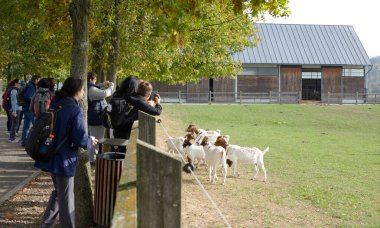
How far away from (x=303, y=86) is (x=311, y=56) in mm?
2874

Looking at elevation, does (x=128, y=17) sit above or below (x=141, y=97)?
above

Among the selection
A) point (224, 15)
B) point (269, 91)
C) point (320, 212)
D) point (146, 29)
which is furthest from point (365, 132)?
point (269, 91)

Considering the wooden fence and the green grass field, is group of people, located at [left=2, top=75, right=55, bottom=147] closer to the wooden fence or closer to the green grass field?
the green grass field

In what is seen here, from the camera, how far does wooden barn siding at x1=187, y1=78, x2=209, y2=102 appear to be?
162 ft

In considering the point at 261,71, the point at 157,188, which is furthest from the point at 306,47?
the point at 157,188

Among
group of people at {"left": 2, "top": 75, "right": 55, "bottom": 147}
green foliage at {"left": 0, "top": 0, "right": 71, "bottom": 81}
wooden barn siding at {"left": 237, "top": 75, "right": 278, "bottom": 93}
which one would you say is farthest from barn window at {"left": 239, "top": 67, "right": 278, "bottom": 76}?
group of people at {"left": 2, "top": 75, "right": 55, "bottom": 147}

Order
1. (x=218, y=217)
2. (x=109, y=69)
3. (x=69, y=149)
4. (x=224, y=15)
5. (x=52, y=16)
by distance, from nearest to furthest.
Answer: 1. (x=69, y=149)
2. (x=218, y=217)
3. (x=52, y=16)
4. (x=109, y=69)
5. (x=224, y=15)

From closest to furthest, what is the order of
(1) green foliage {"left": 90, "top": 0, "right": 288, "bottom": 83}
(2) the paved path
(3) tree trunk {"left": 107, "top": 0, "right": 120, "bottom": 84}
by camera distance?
(1) green foliage {"left": 90, "top": 0, "right": 288, "bottom": 83}
(2) the paved path
(3) tree trunk {"left": 107, "top": 0, "right": 120, "bottom": 84}

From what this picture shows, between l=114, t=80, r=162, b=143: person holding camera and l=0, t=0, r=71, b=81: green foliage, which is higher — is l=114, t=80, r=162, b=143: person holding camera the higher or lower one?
the lower one

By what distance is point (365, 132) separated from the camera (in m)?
24.3

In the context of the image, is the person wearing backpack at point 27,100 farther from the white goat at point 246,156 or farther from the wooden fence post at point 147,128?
the wooden fence post at point 147,128

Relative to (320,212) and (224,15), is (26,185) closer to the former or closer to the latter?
(320,212)

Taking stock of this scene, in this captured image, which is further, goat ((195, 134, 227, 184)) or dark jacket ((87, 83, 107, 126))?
goat ((195, 134, 227, 184))

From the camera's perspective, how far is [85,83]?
6633 mm
